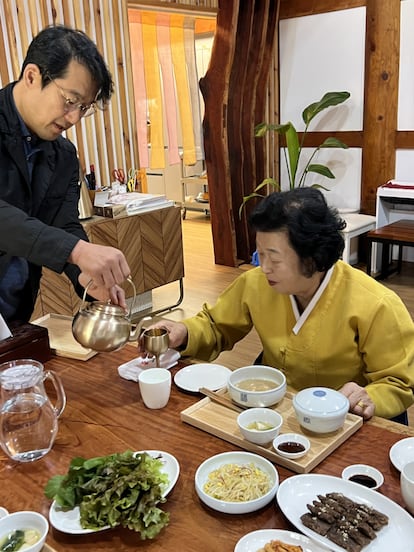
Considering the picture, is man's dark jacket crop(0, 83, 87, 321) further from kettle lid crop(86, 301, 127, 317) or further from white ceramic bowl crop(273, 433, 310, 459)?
white ceramic bowl crop(273, 433, 310, 459)

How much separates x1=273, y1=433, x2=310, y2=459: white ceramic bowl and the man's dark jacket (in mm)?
630

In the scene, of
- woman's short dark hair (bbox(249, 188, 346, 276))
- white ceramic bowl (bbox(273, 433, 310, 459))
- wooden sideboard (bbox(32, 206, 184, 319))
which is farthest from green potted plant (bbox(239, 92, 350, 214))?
white ceramic bowl (bbox(273, 433, 310, 459))

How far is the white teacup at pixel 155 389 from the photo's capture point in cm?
133

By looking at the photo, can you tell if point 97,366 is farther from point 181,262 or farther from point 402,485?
point 181,262

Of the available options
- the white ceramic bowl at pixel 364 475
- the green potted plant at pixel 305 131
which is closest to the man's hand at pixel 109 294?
the white ceramic bowl at pixel 364 475

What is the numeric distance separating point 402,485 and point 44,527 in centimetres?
61

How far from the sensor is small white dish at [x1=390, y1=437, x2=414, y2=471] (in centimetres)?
109

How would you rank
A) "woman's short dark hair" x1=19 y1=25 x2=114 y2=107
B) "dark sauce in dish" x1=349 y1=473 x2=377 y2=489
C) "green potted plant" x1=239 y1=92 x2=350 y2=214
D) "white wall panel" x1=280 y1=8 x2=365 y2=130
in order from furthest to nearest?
"white wall panel" x1=280 y1=8 x2=365 y2=130
"green potted plant" x1=239 y1=92 x2=350 y2=214
"woman's short dark hair" x1=19 y1=25 x2=114 y2=107
"dark sauce in dish" x1=349 y1=473 x2=377 y2=489

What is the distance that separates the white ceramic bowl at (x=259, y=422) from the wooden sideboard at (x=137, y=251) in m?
2.40

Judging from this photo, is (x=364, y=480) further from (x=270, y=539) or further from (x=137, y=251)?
(x=137, y=251)

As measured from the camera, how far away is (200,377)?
4.94 feet

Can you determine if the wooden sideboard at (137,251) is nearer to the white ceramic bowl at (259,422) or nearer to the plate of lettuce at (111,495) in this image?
the white ceramic bowl at (259,422)

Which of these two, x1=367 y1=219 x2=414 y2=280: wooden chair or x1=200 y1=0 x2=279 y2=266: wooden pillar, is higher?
x1=200 y1=0 x2=279 y2=266: wooden pillar

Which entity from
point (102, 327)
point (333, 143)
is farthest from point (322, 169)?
point (102, 327)
